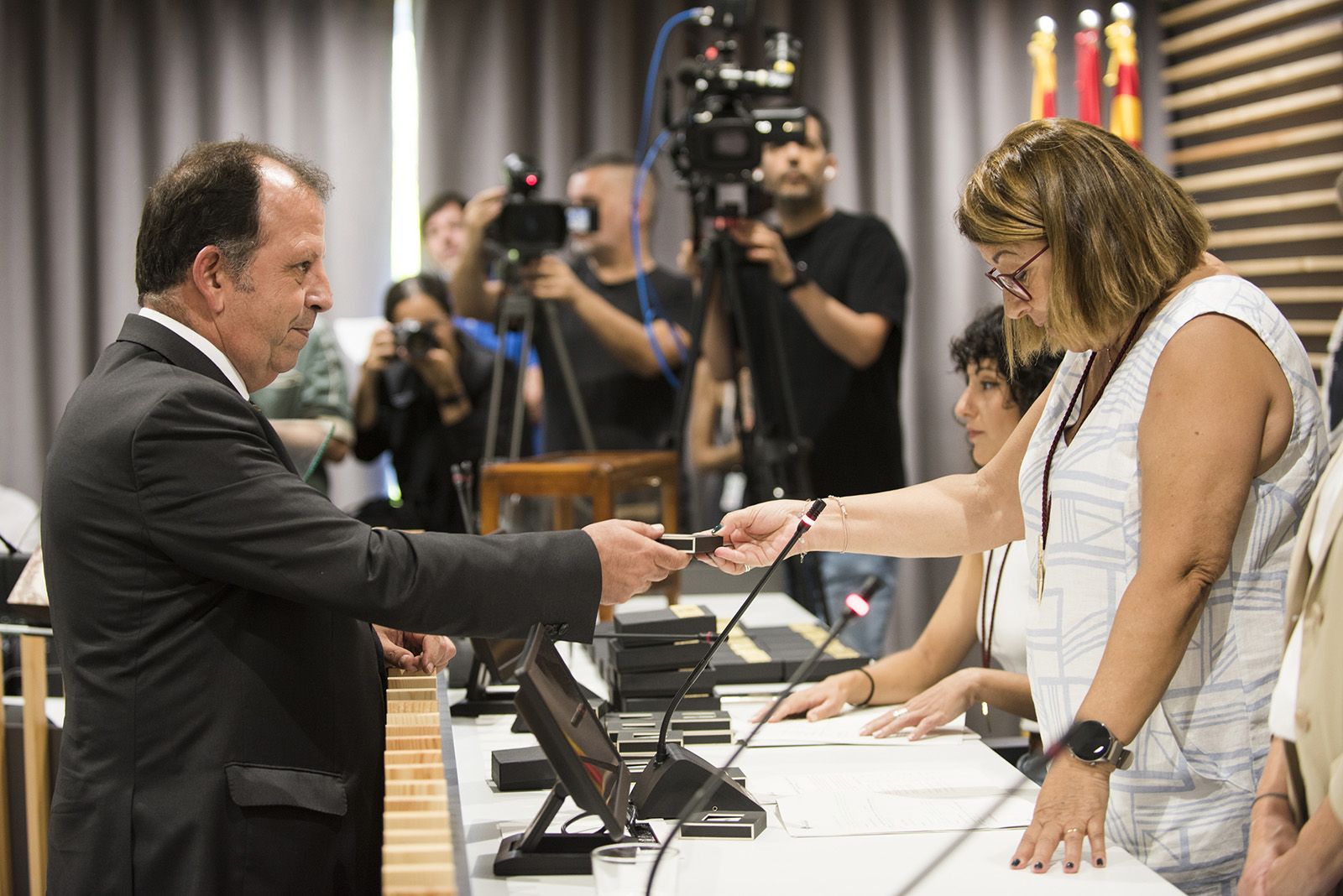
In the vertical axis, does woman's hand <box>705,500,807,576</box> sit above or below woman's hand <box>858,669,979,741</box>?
above

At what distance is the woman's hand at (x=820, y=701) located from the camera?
2227 mm

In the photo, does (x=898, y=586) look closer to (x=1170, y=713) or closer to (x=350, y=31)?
(x=350, y=31)

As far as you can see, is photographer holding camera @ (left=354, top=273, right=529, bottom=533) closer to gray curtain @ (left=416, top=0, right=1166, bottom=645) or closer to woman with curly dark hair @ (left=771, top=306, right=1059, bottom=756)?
gray curtain @ (left=416, top=0, right=1166, bottom=645)

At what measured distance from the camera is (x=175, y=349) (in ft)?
5.34

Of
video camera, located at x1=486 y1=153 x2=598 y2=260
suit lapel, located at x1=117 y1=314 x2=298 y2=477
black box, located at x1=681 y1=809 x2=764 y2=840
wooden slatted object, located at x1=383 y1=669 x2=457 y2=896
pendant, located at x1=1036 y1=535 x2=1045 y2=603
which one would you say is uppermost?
video camera, located at x1=486 y1=153 x2=598 y2=260

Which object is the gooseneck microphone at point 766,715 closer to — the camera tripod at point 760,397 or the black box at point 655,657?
the black box at point 655,657

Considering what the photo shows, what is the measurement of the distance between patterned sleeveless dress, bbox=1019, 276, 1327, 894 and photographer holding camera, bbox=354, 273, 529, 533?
2.69 metres

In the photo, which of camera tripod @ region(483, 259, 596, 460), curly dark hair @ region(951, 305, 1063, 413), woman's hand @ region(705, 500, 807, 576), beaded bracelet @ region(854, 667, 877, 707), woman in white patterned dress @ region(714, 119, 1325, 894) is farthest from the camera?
camera tripod @ region(483, 259, 596, 460)

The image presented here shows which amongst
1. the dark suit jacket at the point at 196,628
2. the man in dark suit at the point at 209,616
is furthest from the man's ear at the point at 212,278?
the dark suit jacket at the point at 196,628

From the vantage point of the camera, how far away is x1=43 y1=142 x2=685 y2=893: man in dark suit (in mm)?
1501

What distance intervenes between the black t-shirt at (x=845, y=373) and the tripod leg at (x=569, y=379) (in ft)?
1.68

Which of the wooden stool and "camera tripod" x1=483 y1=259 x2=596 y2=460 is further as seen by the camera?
"camera tripod" x1=483 y1=259 x2=596 y2=460

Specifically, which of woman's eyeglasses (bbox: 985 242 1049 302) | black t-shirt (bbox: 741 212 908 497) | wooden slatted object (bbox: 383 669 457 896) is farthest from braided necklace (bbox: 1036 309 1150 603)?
black t-shirt (bbox: 741 212 908 497)

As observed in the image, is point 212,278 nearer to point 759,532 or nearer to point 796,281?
point 759,532
